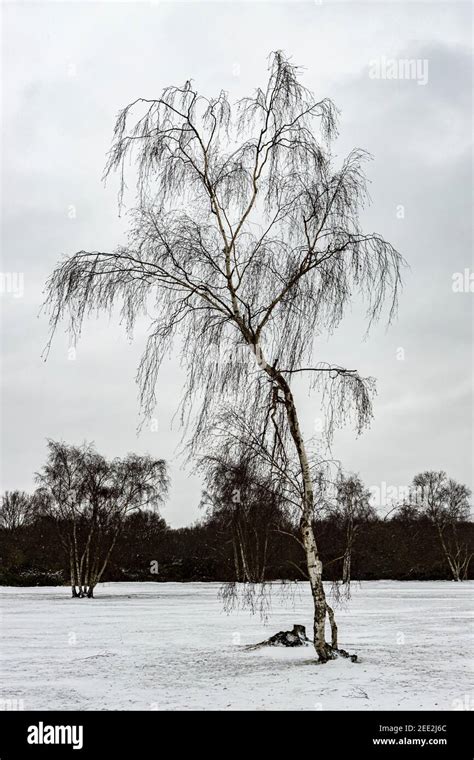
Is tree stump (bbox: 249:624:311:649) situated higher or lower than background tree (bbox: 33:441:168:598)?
lower

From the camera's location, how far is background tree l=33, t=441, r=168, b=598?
34000 mm

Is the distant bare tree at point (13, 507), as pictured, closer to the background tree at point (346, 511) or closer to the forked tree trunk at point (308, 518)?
the background tree at point (346, 511)

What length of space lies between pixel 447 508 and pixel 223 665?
49163 mm

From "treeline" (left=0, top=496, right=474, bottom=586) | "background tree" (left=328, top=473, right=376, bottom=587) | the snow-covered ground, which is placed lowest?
"treeline" (left=0, top=496, right=474, bottom=586)

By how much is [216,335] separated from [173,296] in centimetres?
93

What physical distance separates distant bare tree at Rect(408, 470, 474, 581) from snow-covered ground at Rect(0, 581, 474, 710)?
111 feet

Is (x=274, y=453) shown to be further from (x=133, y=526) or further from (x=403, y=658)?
(x=133, y=526)

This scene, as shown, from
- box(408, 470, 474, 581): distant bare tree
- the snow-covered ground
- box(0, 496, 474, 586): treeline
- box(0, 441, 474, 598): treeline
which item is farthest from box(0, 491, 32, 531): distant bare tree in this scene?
the snow-covered ground

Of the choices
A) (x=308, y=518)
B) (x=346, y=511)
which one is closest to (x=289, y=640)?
(x=308, y=518)

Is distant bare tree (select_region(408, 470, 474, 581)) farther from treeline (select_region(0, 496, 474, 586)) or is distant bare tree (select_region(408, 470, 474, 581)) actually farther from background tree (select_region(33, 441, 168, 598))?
background tree (select_region(33, 441, 168, 598))

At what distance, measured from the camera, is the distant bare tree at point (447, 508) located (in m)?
52.9

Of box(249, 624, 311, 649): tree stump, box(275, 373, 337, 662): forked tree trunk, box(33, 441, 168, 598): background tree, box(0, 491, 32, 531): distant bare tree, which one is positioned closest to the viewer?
box(275, 373, 337, 662): forked tree trunk

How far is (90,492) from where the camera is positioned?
34406mm

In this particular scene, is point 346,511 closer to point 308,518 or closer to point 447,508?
point 308,518
